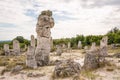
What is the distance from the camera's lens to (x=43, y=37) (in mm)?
18578

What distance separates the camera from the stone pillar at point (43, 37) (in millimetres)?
18342

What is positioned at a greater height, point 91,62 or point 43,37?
point 43,37

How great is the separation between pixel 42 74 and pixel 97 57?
15.6 ft

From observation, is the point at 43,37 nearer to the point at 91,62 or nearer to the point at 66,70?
the point at 91,62

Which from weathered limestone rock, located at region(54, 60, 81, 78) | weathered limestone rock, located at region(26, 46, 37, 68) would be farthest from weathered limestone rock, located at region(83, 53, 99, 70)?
weathered limestone rock, located at region(26, 46, 37, 68)

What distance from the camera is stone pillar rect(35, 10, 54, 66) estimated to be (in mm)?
18342

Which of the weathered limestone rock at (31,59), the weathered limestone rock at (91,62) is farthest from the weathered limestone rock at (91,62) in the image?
the weathered limestone rock at (31,59)

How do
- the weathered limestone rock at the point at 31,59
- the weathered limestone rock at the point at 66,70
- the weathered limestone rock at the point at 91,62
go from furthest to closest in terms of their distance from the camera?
the weathered limestone rock at the point at 31,59 → the weathered limestone rock at the point at 91,62 → the weathered limestone rock at the point at 66,70

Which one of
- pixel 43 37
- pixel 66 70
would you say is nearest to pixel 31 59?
pixel 43 37

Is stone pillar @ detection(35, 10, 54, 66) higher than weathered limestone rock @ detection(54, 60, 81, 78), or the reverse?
stone pillar @ detection(35, 10, 54, 66)

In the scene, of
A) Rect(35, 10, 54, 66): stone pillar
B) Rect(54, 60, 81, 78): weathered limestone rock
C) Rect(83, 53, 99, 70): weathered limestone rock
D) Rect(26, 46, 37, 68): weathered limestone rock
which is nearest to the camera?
Rect(54, 60, 81, 78): weathered limestone rock

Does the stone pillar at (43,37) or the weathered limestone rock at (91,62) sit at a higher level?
the stone pillar at (43,37)

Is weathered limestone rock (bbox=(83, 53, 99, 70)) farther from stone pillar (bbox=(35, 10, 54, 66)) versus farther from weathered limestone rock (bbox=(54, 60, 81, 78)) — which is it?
stone pillar (bbox=(35, 10, 54, 66))

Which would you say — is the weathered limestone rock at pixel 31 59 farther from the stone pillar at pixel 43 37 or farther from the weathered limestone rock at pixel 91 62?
the weathered limestone rock at pixel 91 62
